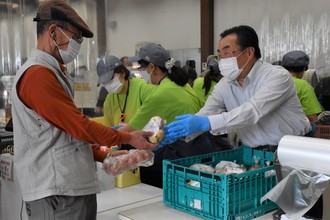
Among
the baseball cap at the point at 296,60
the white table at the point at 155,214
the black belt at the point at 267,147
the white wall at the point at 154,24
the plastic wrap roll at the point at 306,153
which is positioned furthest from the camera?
the white wall at the point at 154,24

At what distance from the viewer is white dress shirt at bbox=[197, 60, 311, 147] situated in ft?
5.63

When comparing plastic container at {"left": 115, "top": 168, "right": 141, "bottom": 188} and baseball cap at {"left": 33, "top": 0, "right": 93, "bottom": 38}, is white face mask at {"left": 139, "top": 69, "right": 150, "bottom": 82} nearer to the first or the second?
plastic container at {"left": 115, "top": 168, "right": 141, "bottom": 188}

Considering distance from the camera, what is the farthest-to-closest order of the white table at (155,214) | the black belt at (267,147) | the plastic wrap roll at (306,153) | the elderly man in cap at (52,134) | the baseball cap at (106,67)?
1. the baseball cap at (106,67)
2. the black belt at (267,147)
3. the white table at (155,214)
4. the elderly man in cap at (52,134)
5. the plastic wrap roll at (306,153)

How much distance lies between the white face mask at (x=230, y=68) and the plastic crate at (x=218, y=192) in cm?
61

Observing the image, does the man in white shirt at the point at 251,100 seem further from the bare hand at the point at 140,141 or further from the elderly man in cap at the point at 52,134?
the elderly man in cap at the point at 52,134

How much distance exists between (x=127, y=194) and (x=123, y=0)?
19.8ft

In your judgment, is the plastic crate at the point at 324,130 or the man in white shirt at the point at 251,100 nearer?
the man in white shirt at the point at 251,100

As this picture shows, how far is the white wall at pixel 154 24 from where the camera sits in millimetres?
6422

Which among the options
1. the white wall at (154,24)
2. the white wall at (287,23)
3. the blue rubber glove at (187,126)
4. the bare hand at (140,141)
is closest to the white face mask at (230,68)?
the blue rubber glove at (187,126)

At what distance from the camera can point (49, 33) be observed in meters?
1.34

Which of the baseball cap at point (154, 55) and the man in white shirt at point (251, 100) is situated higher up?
the baseball cap at point (154, 55)

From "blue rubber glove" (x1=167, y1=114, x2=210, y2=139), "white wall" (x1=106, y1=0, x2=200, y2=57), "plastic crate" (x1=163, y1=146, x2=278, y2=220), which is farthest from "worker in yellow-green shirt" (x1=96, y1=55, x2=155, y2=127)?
"white wall" (x1=106, y1=0, x2=200, y2=57)

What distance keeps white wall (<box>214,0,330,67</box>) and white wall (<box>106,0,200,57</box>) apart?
824 millimetres

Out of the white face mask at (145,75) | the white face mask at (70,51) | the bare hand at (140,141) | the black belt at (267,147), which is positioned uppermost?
the white face mask at (70,51)
